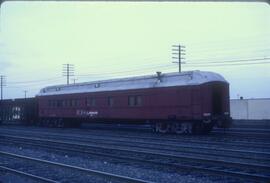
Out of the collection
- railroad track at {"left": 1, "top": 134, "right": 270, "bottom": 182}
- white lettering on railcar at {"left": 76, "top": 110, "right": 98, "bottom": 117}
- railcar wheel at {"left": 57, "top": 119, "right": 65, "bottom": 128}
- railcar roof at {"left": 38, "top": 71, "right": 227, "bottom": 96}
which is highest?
railcar roof at {"left": 38, "top": 71, "right": 227, "bottom": 96}

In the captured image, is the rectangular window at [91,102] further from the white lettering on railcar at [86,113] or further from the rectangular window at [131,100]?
the rectangular window at [131,100]

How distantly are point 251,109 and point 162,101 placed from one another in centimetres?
3022

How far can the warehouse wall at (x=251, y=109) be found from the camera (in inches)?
2030

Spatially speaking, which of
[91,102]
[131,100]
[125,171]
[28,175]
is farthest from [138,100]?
[28,175]

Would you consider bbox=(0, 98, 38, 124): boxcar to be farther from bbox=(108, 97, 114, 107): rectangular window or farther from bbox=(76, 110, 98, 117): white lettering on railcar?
bbox=(108, 97, 114, 107): rectangular window

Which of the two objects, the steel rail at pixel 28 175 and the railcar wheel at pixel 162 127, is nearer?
the steel rail at pixel 28 175

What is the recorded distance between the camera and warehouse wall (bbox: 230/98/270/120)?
51.6 meters

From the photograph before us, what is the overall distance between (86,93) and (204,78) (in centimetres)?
1115

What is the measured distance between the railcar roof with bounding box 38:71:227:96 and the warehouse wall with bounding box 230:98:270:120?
25.8 meters

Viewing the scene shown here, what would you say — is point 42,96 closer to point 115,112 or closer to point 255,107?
point 115,112

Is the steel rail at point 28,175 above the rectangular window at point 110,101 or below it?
below

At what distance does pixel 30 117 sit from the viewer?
4103cm

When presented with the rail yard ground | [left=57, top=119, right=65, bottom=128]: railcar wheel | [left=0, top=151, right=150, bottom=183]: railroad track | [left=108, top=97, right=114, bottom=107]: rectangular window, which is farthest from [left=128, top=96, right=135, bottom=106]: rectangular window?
[left=0, top=151, right=150, bottom=183]: railroad track

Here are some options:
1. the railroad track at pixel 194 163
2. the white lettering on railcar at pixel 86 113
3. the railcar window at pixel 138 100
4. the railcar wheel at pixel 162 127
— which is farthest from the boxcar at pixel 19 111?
the railroad track at pixel 194 163
